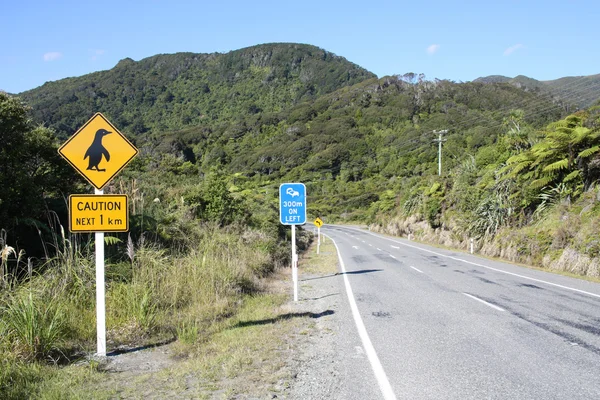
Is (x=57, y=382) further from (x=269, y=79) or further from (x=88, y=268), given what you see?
(x=269, y=79)

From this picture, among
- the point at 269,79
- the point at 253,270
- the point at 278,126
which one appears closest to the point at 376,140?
the point at 278,126

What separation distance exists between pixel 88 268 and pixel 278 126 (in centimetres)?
12831

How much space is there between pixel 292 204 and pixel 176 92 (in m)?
172

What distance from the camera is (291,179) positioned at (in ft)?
314

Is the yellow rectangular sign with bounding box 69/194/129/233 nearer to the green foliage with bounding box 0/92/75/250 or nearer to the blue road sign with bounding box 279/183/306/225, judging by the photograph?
the green foliage with bounding box 0/92/75/250

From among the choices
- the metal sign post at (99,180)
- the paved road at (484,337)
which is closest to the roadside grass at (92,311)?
the metal sign post at (99,180)

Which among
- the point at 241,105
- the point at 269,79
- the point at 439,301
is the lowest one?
the point at 439,301

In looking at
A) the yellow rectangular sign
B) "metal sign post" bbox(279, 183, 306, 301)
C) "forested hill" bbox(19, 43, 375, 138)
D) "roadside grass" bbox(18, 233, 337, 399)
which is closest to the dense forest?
"roadside grass" bbox(18, 233, 337, 399)

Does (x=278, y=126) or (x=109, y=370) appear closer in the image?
(x=109, y=370)

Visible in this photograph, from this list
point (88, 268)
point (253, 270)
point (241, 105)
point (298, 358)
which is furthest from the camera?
point (241, 105)

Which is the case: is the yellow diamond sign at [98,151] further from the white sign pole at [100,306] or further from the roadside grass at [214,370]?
the roadside grass at [214,370]

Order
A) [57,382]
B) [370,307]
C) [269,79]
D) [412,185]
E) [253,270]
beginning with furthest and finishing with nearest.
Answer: [269,79] < [412,185] < [253,270] < [370,307] < [57,382]

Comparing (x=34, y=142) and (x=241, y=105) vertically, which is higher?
(x=241, y=105)

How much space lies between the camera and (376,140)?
115m
